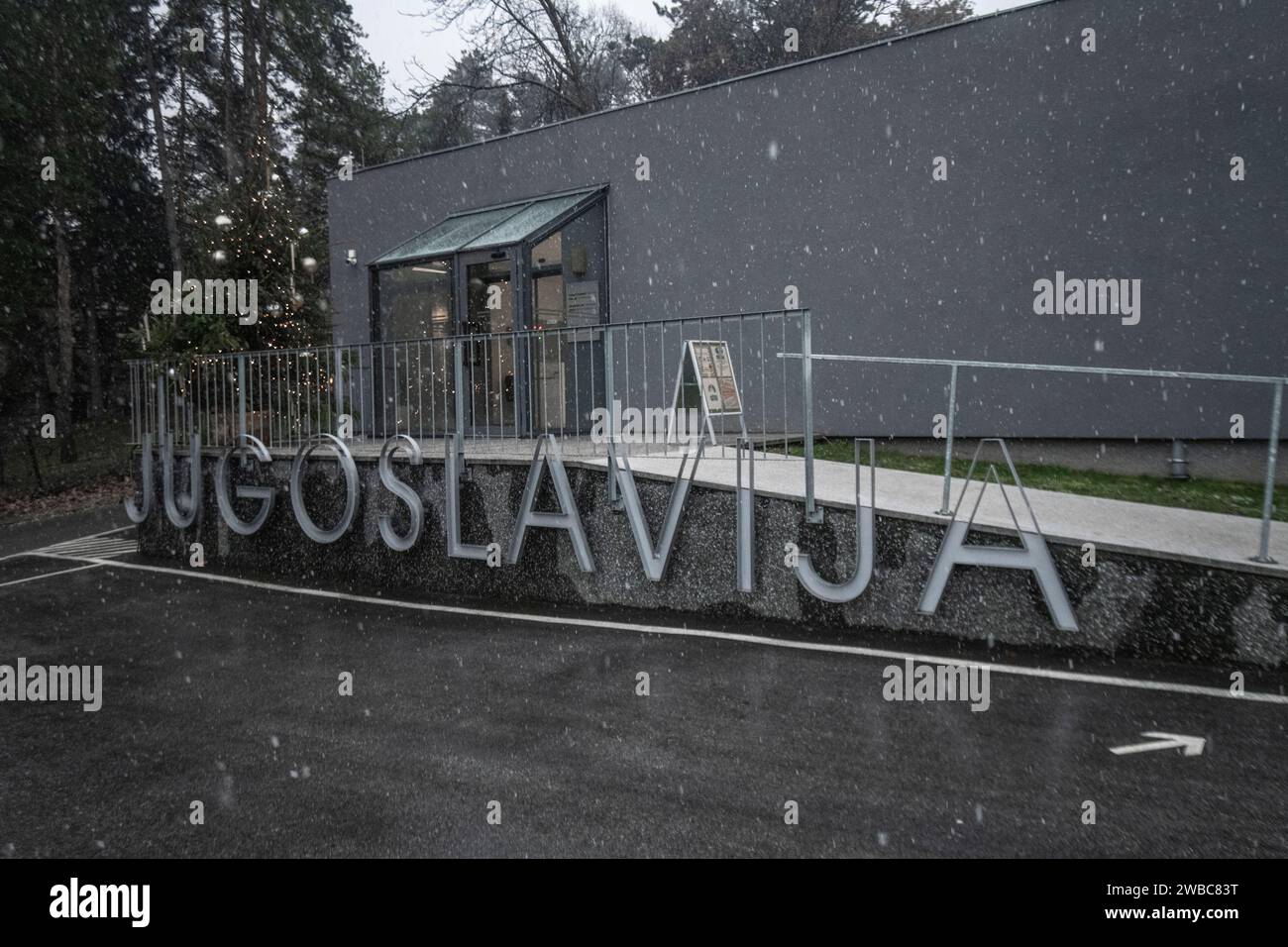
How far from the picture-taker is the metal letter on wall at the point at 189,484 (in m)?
10.5

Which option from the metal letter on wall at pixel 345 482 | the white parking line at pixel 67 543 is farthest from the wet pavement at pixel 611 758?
the white parking line at pixel 67 543

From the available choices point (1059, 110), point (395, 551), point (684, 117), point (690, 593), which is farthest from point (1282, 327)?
point (395, 551)

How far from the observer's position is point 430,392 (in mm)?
10016

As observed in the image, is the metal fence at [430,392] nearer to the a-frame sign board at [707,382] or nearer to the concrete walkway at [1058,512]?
the a-frame sign board at [707,382]

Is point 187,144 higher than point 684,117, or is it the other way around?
point 187,144

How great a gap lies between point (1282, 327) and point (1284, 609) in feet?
18.2

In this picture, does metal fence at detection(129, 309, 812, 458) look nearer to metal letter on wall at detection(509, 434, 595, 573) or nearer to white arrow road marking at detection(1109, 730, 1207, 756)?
metal letter on wall at detection(509, 434, 595, 573)

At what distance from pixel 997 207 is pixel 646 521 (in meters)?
6.34

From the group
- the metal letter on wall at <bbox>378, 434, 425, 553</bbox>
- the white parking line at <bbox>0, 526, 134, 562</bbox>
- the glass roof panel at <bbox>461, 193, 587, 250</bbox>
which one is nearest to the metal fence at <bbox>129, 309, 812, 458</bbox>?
the metal letter on wall at <bbox>378, 434, 425, 553</bbox>

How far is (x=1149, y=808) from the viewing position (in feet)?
12.0

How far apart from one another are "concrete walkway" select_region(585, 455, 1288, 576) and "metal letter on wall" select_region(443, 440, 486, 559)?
1.27 m

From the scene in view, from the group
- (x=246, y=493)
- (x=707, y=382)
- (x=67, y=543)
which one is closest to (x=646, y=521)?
(x=707, y=382)

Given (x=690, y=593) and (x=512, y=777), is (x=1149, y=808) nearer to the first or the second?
(x=512, y=777)

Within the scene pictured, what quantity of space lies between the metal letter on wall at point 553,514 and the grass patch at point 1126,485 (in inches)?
132
